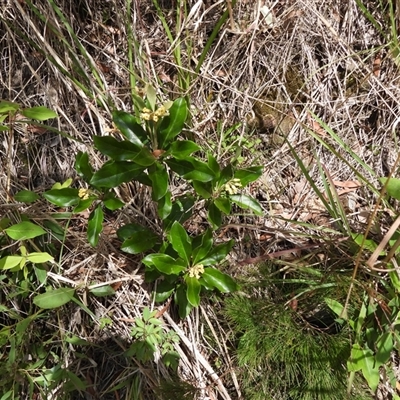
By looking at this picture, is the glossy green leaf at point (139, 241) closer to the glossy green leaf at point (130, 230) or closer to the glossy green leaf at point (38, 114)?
the glossy green leaf at point (130, 230)

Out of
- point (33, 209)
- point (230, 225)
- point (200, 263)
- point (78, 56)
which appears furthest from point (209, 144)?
point (33, 209)

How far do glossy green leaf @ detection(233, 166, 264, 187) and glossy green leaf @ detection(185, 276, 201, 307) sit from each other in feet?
1.25

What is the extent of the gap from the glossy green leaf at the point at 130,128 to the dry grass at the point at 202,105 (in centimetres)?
34

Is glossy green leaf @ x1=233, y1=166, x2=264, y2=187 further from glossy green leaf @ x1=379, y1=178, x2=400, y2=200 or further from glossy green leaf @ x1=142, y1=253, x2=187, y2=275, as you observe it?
glossy green leaf @ x1=379, y1=178, x2=400, y2=200

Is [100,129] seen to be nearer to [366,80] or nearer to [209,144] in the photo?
[209,144]

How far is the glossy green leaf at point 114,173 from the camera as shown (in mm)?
1294

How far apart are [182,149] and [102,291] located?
0.68m

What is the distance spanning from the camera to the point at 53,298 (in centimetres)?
157

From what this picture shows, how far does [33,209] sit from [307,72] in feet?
4.23

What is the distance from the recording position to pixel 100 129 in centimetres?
170

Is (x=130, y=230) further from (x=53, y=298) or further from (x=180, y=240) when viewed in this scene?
(x=53, y=298)

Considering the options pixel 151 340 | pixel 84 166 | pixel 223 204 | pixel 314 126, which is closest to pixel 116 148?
pixel 84 166

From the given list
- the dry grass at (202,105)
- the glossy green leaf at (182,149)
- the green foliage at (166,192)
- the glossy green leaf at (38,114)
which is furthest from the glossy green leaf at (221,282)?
the glossy green leaf at (38,114)

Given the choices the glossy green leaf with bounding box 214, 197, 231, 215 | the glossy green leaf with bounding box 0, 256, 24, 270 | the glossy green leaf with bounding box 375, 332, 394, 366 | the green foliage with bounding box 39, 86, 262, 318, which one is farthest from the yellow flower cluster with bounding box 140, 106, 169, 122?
the glossy green leaf with bounding box 375, 332, 394, 366
